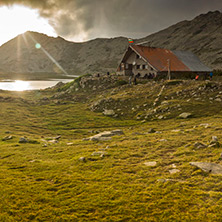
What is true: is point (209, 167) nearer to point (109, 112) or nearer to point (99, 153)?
point (99, 153)

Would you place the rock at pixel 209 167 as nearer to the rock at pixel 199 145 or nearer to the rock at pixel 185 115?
the rock at pixel 199 145

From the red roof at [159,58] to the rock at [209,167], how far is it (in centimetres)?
4172

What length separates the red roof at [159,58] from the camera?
49.0 metres

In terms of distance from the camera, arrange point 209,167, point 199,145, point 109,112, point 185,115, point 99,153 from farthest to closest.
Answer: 1. point 109,112
2. point 185,115
3. point 99,153
4. point 199,145
5. point 209,167

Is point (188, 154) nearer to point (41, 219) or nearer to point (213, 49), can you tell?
point (41, 219)

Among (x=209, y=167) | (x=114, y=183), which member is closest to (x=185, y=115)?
(x=209, y=167)

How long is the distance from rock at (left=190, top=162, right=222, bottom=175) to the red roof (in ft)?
137

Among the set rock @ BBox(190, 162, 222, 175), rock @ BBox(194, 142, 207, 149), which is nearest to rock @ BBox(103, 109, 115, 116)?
rock @ BBox(194, 142, 207, 149)

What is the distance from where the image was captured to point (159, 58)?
171 ft


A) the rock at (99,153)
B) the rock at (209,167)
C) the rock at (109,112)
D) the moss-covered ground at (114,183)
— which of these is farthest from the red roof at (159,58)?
the rock at (209,167)

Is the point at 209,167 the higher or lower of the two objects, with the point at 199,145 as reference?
lower

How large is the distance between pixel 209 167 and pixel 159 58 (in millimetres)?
48237

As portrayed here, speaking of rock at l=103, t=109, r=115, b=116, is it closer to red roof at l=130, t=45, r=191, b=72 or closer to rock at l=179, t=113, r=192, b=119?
rock at l=179, t=113, r=192, b=119

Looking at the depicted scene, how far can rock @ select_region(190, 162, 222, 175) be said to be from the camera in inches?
299
